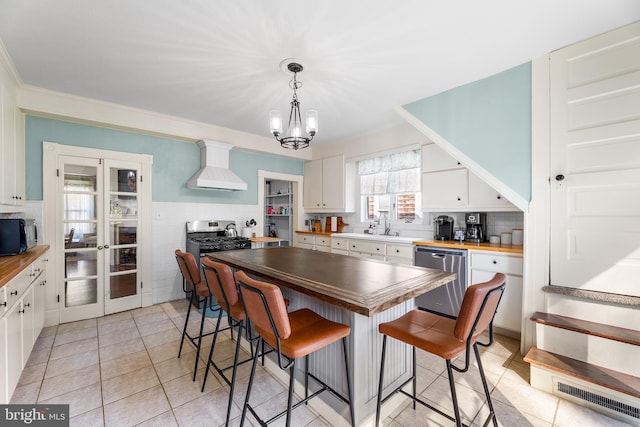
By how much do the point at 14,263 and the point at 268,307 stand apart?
213 cm

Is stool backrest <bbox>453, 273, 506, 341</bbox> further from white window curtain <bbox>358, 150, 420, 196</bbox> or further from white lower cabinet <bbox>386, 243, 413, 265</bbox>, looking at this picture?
white window curtain <bbox>358, 150, 420, 196</bbox>

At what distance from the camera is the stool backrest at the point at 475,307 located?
1.26 meters

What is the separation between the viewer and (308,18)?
6.23 feet

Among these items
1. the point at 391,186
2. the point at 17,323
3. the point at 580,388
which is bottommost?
the point at 580,388

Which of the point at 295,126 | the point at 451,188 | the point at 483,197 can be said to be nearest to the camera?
the point at 295,126

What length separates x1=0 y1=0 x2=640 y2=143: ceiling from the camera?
71.6 inches

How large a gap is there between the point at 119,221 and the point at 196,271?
6.62 feet

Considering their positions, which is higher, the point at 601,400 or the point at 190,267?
the point at 190,267

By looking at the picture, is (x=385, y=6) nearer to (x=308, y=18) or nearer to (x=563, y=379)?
(x=308, y=18)

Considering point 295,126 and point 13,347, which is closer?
point 13,347

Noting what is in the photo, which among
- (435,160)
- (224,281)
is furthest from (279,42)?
(435,160)

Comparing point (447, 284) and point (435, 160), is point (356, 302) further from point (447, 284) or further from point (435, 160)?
point (435, 160)

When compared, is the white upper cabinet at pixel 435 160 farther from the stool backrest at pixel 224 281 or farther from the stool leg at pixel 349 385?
the stool backrest at pixel 224 281

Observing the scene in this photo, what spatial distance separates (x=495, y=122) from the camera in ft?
8.64
